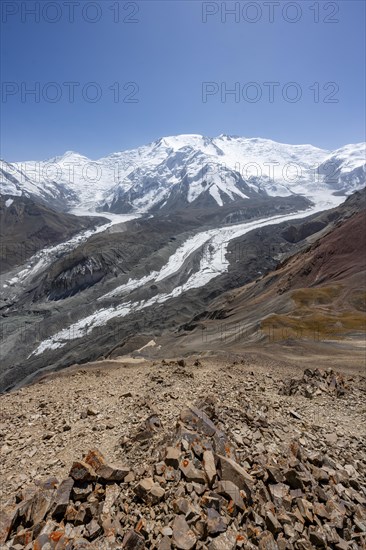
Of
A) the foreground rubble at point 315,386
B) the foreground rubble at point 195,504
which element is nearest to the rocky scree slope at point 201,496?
the foreground rubble at point 195,504

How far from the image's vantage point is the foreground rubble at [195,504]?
26.3ft

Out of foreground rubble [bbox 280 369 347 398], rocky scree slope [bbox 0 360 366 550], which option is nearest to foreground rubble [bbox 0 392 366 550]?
rocky scree slope [bbox 0 360 366 550]

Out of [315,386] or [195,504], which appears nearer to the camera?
[195,504]

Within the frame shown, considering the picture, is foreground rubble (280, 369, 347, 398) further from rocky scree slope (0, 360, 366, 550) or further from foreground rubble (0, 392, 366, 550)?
foreground rubble (0, 392, 366, 550)

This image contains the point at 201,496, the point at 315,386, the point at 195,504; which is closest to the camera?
the point at 195,504

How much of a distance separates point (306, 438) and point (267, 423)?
1.53m

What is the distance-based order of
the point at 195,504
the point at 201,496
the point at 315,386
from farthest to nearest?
the point at 315,386 → the point at 201,496 → the point at 195,504

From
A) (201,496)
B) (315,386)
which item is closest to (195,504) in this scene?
(201,496)

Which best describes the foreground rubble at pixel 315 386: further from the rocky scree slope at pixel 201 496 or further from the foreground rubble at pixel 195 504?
the foreground rubble at pixel 195 504

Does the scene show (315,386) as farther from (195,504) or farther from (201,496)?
(195,504)

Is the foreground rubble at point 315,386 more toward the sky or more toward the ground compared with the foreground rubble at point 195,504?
more toward the ground

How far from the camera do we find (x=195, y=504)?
8.65m

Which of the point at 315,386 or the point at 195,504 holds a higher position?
the point at 195,504

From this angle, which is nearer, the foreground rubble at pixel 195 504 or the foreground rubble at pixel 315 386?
the foreground rubble at pixel 195 504
